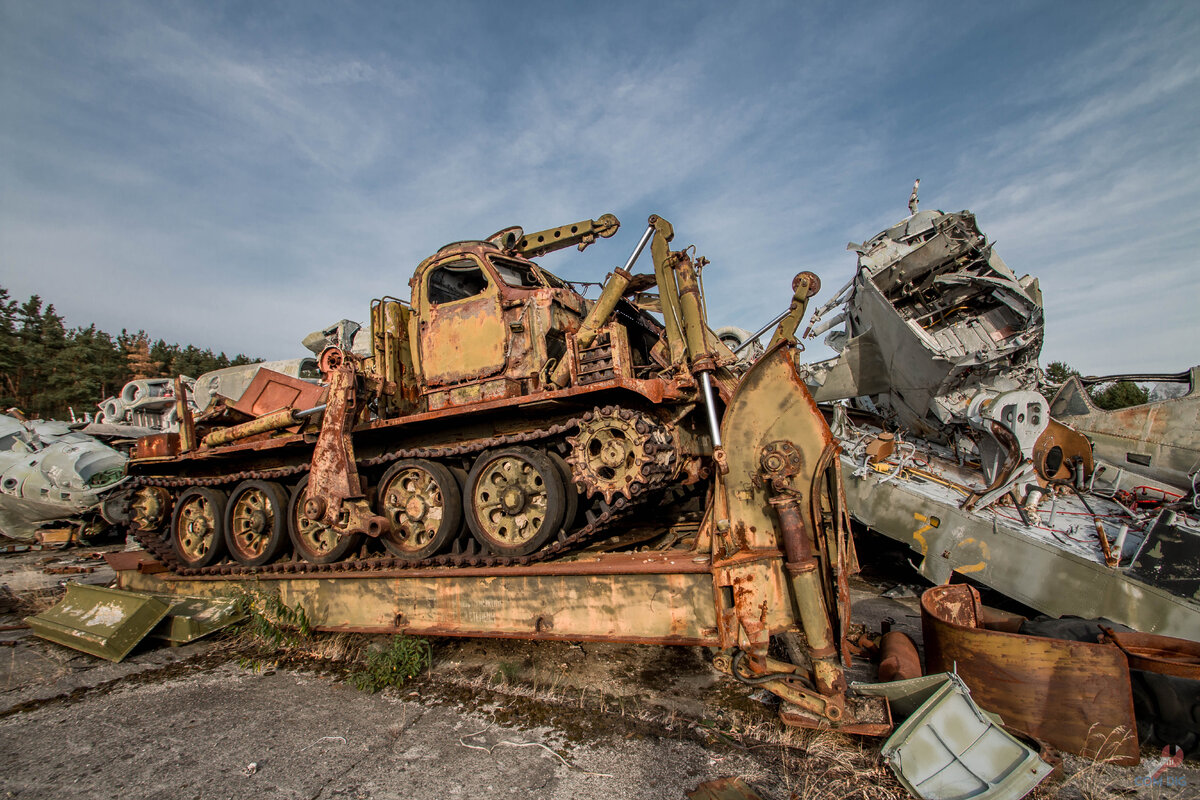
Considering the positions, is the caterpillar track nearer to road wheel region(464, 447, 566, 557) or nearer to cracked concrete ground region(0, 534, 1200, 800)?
road wheel region(464, 447, 566, 557)

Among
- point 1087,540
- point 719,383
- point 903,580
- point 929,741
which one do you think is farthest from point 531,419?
point 903,580

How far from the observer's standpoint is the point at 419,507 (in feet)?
17.1

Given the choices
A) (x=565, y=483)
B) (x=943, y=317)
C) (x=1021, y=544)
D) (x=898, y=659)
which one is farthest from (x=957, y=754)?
(x=943, y=317)

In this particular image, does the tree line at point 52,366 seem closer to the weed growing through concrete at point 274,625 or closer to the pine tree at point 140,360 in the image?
the pine tree at point 140,360

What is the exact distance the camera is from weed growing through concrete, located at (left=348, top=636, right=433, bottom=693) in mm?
4609

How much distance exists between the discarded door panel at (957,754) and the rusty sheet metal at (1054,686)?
410 millimetres

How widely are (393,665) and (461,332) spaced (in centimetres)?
302

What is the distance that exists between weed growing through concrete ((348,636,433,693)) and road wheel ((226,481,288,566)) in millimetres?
1842

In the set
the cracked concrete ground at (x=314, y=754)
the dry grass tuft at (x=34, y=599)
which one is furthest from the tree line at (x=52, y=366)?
the cracked concrete ground at (x=314, y=754)

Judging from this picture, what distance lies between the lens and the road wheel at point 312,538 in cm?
545

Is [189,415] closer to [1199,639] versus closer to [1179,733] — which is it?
[1179,733]

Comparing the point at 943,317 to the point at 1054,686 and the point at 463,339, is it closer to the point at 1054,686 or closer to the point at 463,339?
the point at 1054,686

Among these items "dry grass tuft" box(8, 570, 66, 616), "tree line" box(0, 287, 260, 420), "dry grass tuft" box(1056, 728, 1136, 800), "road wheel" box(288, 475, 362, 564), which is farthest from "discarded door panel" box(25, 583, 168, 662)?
"tree line" box(0, 287, 260, 420)

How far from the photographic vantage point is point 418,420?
510cm
